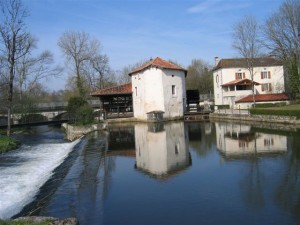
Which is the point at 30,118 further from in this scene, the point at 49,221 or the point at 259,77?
the point at 49,221

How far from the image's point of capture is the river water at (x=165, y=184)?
8836 millimetres

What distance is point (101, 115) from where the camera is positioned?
40.6m

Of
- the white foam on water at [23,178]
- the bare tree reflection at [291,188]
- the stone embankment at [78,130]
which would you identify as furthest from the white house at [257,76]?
the bare tree reflection at [291,188]

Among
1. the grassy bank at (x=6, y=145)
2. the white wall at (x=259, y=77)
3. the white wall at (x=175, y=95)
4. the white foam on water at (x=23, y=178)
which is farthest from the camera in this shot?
the white wall at (x=259, y=77)

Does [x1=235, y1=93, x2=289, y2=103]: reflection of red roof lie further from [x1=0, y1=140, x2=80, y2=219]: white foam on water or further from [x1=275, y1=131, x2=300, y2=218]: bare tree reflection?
[x1=275, y1=131, x2=300, y2=218]: bare tree reflection

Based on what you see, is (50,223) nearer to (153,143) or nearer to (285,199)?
(285,199)

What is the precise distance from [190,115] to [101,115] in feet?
32.9

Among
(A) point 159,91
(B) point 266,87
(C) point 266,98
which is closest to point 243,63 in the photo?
(B) point 266,87

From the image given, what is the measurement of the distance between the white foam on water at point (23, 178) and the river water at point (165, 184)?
0.12 feet

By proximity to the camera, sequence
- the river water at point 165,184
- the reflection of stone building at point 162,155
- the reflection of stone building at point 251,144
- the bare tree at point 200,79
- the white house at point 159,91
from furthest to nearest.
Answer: the bare tree at point 200,79
the white house at point 159,91
the reflection of stone building at point 251,144
the reflection of stone building at point 162,155
the river water at point 165,184

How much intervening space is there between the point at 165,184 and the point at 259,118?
22.2 meters

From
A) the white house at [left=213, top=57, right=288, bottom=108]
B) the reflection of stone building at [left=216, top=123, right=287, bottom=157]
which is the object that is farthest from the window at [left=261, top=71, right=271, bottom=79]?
the reflection of stone building at [left=216, top=123, right=287, bottom=157]

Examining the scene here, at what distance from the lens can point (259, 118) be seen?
105ft

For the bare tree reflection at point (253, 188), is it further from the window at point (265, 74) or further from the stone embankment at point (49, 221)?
the window at point (265, 74)
